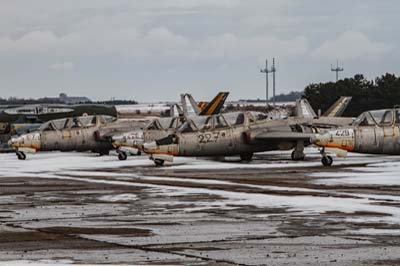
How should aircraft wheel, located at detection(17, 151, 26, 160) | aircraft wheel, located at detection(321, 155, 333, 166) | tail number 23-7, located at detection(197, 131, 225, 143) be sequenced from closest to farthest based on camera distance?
aircraft wheel, located at detection(321, 155, 333, 166), tail number 23-7, located at detection(197, 131, 225, 143), aircraft wheel, located at detection(17, 151, 26, 160)

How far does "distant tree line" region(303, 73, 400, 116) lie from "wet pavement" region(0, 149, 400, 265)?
209 ft

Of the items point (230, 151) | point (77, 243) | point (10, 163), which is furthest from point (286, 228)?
point (10, 163)

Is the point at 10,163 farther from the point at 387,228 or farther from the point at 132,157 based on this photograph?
the point at 387,228

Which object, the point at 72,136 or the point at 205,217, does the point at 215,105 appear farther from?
the point at 205,217

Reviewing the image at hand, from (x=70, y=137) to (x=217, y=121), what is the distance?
988 cm

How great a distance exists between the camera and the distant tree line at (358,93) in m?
92.9

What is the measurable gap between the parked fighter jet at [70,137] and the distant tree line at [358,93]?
47460 mm

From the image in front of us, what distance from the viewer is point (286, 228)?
1477cm

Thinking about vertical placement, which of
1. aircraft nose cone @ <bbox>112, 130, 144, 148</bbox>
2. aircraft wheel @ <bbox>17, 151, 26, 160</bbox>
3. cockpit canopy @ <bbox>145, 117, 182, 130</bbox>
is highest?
cockpit canopy @ <bbox>145, 117, 182, 130</bbox>

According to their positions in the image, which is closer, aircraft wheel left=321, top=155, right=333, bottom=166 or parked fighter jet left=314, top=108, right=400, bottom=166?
parked fighter jet left=314, top=108, right=400, bottom=166

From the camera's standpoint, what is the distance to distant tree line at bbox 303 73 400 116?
92.9m

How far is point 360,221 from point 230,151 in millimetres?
20536

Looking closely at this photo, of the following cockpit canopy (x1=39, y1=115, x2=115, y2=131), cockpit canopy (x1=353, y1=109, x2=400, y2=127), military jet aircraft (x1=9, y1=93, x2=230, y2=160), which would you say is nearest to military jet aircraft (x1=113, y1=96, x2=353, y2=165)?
cockpit canopy (x1=353, y1=109, x2=400, y2=127)

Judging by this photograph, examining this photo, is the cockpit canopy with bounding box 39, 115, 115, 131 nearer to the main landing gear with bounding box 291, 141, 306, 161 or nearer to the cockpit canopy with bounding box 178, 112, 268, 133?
the cockpit canopy with bounding box 178, 112, 268, 133
